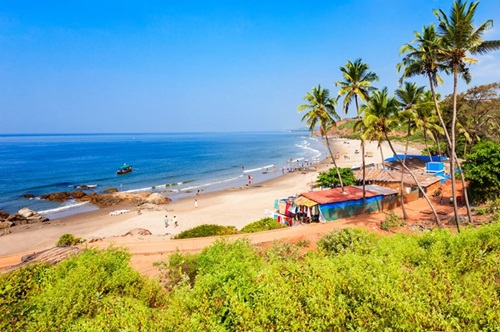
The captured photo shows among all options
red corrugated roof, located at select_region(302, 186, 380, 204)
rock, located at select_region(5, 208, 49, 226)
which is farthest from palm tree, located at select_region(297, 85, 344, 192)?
rock, located at select_region(5, 208, 49, 226)

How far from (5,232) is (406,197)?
3694cm

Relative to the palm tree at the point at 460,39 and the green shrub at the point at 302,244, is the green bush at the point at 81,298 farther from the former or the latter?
the palm tree at the point at 460,39

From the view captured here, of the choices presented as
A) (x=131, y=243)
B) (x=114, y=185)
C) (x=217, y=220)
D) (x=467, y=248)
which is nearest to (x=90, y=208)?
(x=114, y=185)

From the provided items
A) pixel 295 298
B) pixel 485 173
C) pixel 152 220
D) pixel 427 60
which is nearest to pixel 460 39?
pixel 427 60

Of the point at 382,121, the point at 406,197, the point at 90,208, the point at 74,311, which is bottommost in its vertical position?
the point at 90,208

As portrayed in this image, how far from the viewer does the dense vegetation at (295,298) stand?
424 cm

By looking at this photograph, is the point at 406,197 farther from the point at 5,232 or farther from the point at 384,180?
the point at 5,232

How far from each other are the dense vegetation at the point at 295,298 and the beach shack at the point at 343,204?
14184 millimetres

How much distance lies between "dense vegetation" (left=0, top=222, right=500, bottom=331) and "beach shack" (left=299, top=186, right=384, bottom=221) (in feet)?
46.5

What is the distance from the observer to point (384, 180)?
2744cm

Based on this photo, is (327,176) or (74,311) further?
(327,176)

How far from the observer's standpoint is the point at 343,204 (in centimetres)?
2192

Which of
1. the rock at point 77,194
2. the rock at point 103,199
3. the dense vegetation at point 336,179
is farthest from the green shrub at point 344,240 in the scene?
the rock at point 77,194

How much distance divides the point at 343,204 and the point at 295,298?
1836 centimetres
